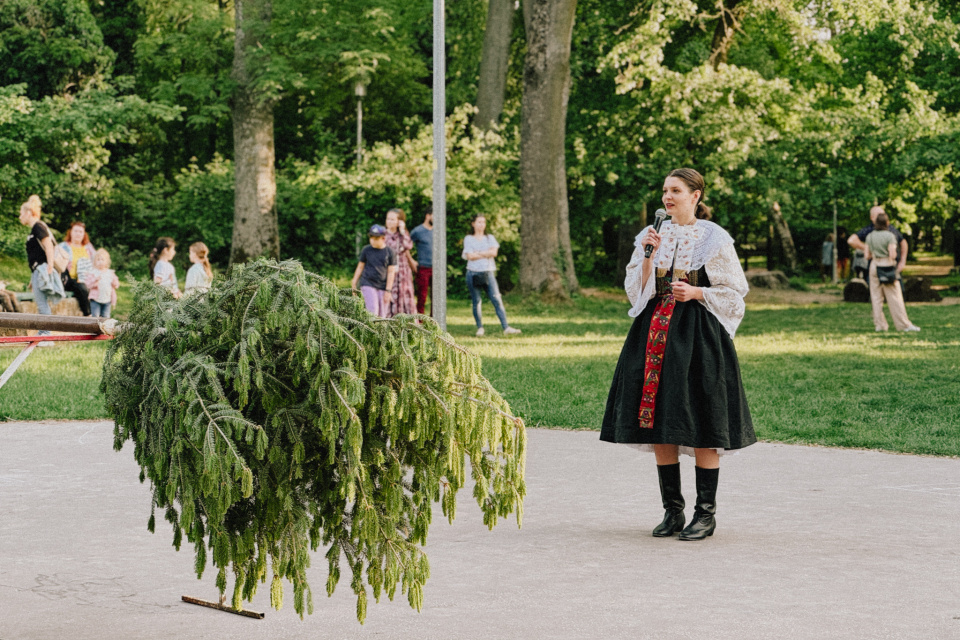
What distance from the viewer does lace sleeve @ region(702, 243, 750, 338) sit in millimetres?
5922

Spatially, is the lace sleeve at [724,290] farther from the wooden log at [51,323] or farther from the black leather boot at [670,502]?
the wooden log at [51,323]

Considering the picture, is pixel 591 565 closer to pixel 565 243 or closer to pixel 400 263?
pixel 400 263

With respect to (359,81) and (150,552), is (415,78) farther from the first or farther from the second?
(150,552)

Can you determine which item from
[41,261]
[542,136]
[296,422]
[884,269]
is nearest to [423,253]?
[41,261]

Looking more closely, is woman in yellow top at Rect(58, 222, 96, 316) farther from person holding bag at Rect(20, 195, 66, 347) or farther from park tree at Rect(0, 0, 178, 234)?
park tree at Rect(0, 0, 178, 234)

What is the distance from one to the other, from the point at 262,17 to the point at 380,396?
83.0ft

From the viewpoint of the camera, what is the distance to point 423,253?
1761cm

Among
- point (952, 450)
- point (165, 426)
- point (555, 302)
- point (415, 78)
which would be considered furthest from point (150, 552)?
point (415, 78)

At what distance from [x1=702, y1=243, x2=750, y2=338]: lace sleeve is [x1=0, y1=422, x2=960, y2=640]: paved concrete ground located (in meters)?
1.08

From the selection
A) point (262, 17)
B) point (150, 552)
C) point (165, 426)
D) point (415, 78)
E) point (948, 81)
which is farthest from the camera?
point (415, 78)

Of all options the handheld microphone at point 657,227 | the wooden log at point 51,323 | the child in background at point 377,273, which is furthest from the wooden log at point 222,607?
the child in background at point 377,273

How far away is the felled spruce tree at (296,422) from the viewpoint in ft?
12.3

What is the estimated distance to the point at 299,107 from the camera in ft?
127

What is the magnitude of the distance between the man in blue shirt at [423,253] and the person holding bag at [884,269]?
21.5 ft
